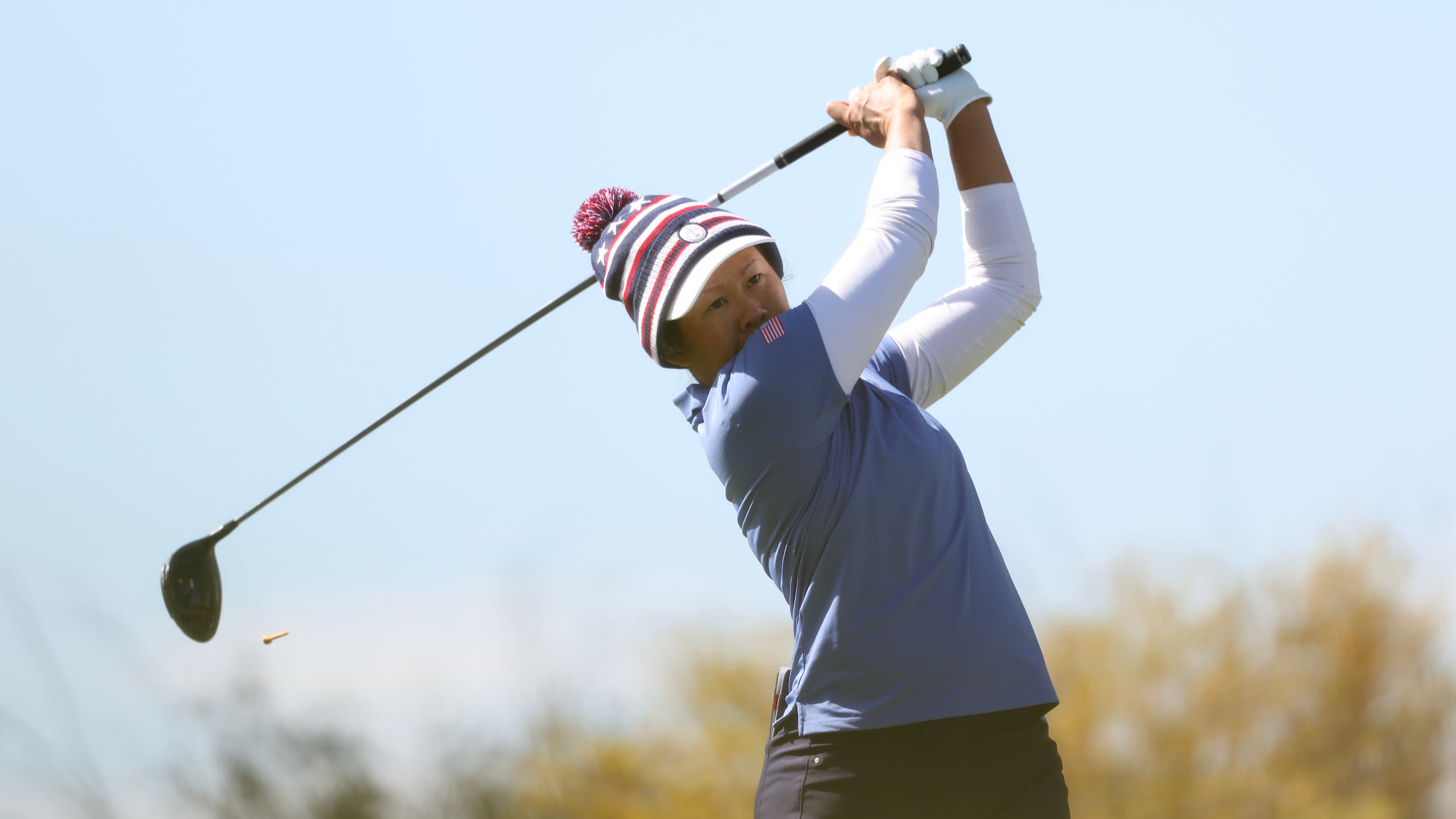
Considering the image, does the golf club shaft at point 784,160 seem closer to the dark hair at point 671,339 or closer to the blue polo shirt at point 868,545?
the dark hair at point 671,339

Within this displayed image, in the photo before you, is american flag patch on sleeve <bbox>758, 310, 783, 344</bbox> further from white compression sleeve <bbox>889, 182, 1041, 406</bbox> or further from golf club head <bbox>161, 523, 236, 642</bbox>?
golf club head <bbox>161, 523, 236, 642</bbox>

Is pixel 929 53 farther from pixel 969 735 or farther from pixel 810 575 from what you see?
pixel 969 735

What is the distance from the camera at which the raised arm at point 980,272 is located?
1.69 metres

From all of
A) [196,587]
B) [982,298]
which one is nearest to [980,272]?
[982,298]

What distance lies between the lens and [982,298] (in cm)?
169

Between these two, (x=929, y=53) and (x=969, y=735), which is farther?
(x=929, y=53)

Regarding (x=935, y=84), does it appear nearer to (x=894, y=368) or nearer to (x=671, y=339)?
(x=894, y=368)

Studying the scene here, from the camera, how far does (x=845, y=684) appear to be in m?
1.45

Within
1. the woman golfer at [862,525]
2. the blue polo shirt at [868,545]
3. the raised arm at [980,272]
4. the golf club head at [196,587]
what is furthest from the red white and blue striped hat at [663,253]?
the golf club head at [196,587]

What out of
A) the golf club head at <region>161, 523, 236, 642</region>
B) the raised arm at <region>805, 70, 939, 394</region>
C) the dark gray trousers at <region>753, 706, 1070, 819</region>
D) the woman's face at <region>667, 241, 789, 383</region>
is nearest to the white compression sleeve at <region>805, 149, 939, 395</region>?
the raised arm at <region>805, 70, 939, 394</region>

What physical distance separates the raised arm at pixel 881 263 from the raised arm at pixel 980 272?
0.64 feet

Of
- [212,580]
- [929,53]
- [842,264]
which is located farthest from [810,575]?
[212,580]

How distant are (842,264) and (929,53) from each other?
0.41m

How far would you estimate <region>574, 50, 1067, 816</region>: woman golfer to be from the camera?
1392 mm
